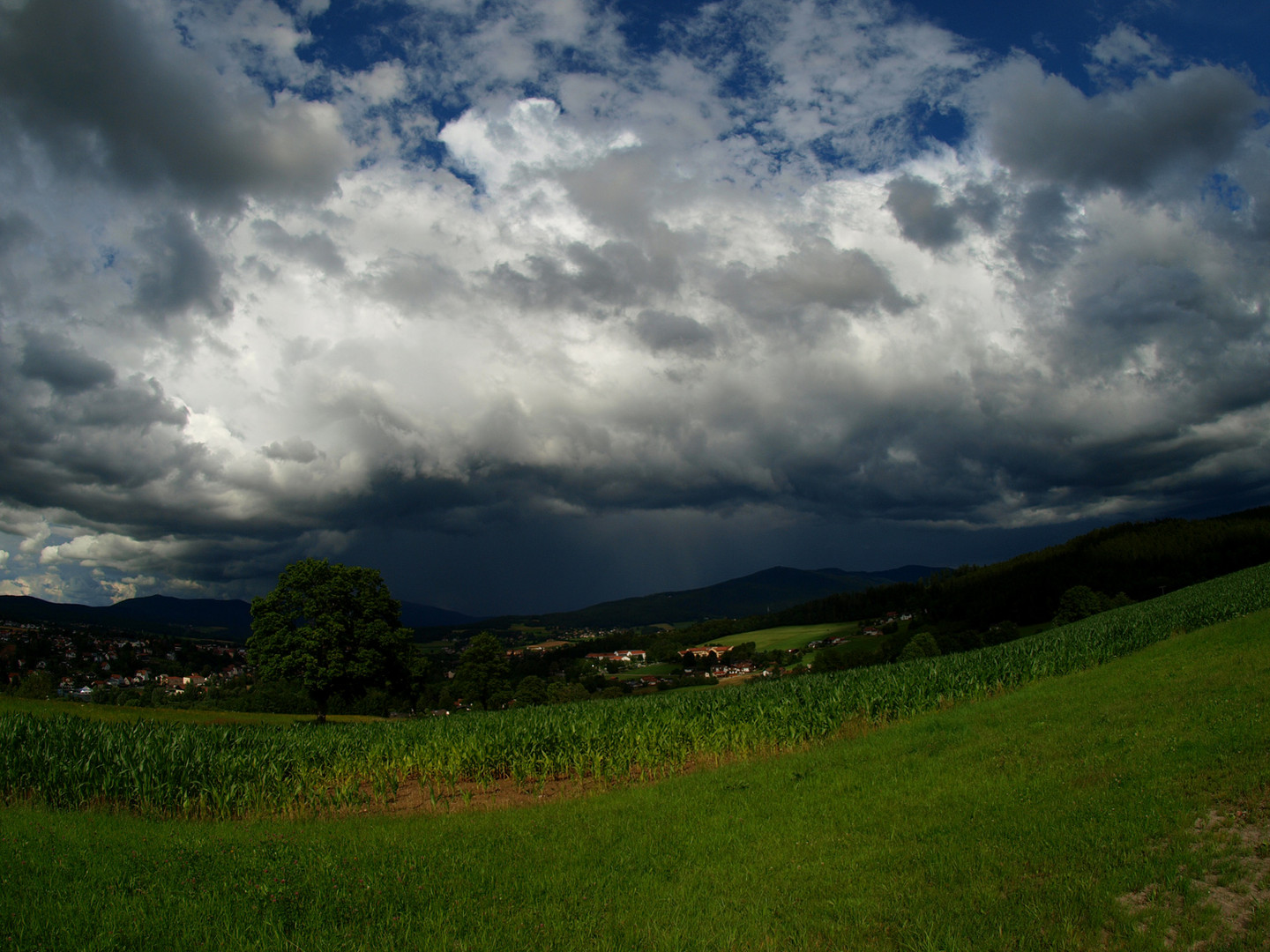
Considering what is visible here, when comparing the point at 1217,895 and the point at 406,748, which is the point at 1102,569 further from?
the point at 1217,895

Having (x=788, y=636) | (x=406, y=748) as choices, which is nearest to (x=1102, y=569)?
(x=788, y=636)

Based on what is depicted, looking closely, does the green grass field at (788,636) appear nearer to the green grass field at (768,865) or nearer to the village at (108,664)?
the village at (108,664)

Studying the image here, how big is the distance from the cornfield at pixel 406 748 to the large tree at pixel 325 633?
22.0 m

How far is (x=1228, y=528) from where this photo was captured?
4783 inches

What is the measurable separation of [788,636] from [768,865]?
120303mm

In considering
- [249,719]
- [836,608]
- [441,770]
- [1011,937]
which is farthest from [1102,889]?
Result: [836,608]

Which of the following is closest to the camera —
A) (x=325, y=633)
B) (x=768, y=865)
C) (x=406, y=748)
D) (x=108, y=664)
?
(x=768, y=865)

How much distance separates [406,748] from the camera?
16.6 metres

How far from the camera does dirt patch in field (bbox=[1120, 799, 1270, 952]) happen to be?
5301 mm

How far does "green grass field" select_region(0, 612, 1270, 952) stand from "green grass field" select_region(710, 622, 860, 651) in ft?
331

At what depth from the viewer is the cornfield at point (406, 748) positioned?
13039 mm

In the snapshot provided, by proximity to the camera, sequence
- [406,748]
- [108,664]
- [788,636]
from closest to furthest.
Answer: [406,748]
[108,664]
[788,636]

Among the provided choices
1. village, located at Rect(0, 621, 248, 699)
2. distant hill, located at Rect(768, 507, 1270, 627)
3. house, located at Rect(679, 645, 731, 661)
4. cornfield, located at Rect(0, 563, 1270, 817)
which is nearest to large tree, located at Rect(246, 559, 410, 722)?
cornfield, located at Rect(0, 563, 1270, 817)

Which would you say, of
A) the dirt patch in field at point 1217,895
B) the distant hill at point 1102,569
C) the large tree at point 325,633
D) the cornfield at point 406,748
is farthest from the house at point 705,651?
the dirt patch in field at point 1217,895
